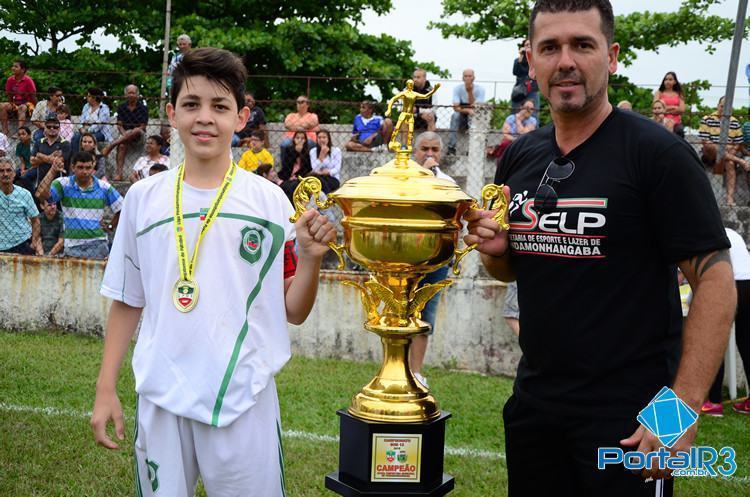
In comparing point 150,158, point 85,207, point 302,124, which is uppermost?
point 302,124

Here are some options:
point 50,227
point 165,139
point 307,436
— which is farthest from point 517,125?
point 307,436

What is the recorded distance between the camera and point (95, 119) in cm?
1159

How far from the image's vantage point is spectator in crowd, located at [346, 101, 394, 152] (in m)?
10.9

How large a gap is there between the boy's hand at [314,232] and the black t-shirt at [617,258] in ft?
1.90

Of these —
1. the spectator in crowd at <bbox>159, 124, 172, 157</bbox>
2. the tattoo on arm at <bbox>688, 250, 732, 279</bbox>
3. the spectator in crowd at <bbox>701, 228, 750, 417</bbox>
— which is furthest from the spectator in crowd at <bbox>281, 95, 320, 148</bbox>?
the tattoo on arm at <bbox>688, 250, 732, 279</bbox>

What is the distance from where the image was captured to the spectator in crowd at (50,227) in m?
8.70

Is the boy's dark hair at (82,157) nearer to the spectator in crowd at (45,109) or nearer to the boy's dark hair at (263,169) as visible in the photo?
the boy's dark hair at (263,169)

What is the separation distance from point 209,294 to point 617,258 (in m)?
1.14

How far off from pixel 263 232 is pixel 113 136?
370 inches

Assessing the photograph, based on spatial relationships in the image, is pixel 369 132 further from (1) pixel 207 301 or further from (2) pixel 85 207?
(1) pixel 207 301

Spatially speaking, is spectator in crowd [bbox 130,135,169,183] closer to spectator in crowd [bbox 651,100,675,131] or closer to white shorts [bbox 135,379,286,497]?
spectator in crowd [bbox 651,100,675,131]

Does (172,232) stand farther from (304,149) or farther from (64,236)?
(304,149)

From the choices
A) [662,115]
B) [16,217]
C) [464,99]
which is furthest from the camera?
[464,99]

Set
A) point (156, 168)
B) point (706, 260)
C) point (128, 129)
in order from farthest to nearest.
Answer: point (128, 129)
point (156, 168)
point (706, 260)
